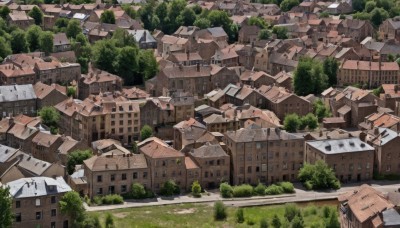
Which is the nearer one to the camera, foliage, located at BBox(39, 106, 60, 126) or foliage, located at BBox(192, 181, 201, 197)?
foliage, located at BBox(192, 181, 201, 197)

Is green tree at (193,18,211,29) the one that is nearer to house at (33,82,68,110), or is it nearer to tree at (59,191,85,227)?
house at (33,82,68,110)

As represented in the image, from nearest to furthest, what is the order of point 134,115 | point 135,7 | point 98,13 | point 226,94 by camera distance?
point 134,115 → point 226,94 → point 98,13 → point 135,7

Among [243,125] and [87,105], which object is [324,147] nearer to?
[243,125]

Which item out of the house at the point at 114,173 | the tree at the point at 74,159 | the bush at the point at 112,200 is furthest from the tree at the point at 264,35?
the bush at the point at 112,200

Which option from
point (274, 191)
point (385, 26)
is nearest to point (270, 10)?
point (385, 26)

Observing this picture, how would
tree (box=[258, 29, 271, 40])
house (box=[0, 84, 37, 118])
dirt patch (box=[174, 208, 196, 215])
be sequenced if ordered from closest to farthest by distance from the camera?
dirt patch (box=[174, 208, 196, 215])
house (box=[0, 84, 37, 118])
tree (box=[258, 29, 271, 40])

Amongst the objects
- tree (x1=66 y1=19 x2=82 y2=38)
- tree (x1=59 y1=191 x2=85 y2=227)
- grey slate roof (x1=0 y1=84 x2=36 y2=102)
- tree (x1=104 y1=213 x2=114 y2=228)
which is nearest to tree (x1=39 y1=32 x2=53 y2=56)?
tree (x1=66 y1=19 x2=82 y2=38)

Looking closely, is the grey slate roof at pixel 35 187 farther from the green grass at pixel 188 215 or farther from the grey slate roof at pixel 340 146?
the grey slate roof at pixel 340 146
